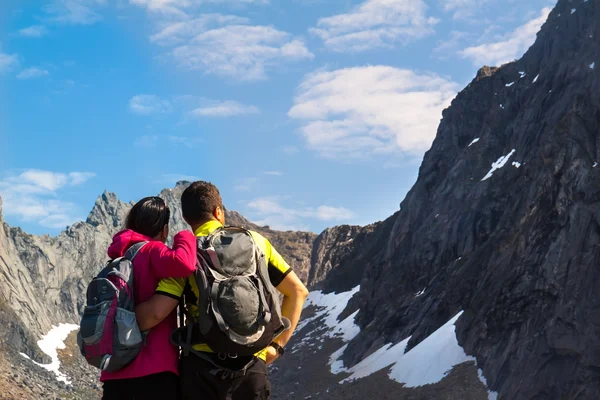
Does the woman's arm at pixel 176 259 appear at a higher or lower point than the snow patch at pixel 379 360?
lower

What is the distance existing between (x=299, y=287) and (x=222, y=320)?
1.35 meters

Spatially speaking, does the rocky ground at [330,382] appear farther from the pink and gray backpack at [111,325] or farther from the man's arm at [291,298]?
the pink and gray backpack at [111,325]

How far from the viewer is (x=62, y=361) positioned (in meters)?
191

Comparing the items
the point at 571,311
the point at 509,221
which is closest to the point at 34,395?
the point at 509,221

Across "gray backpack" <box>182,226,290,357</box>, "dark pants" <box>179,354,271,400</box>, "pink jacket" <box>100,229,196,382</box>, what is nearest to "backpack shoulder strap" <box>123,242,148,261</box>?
"pink jacket" <box>100,229,196,382</box>

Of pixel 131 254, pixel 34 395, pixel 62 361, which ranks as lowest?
pixel 131 254

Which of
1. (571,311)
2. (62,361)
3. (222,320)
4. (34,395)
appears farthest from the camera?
(62,361)

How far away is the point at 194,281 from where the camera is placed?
22.9 ft

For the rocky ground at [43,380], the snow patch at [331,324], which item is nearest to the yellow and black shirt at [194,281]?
the snow patch at [331,324]

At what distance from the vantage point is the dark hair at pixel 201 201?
7.61 m

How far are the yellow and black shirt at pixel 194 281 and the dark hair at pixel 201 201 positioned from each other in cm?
12

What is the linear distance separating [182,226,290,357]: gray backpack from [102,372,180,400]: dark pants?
40 centimetres

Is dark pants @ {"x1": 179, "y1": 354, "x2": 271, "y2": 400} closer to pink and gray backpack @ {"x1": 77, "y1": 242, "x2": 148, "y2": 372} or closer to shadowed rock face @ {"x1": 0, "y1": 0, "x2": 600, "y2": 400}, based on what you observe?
pink and gray backpack @ {"x1": 77, "y1": 242, "x2": 148, "y2": 372}

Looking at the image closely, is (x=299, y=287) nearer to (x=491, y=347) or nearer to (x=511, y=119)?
(x=491, y=347)
